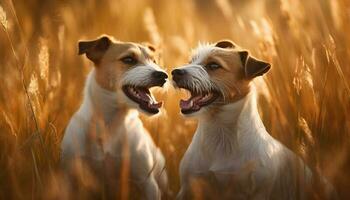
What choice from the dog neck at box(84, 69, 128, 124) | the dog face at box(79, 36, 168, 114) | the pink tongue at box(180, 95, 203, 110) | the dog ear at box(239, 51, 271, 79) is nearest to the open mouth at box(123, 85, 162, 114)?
the dog face at box(79, 36, 168, 114)

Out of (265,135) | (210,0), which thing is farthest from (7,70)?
(210,0)

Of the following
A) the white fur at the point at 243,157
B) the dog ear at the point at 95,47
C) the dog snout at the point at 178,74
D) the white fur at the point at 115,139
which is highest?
the dog ear at the point at 95,47

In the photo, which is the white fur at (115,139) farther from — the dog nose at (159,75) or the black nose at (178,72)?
the black nose at (178,72)

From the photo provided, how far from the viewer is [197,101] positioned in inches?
201

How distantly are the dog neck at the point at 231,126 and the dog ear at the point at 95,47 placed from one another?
1.10 m

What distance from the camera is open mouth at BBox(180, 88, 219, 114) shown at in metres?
4.94

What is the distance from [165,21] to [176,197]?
3192 mm

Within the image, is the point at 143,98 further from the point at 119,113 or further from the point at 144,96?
the point at 119,113

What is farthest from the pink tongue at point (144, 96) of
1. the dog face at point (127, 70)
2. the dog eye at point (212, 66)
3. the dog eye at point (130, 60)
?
the dog eye at point (212, 66)

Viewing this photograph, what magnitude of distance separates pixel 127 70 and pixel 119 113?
38 centimetres

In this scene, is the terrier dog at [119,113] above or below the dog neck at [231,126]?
above

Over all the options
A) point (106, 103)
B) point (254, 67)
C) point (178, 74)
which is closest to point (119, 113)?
point (106, 103)

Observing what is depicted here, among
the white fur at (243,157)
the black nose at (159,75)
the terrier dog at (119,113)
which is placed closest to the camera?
the white fur at (243,157)

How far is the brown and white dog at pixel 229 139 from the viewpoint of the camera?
479cm
